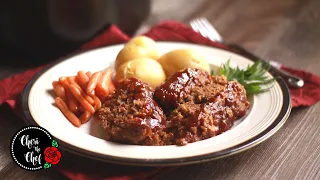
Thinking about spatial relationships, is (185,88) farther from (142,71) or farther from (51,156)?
(51,156)

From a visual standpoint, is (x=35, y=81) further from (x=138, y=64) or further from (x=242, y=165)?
(x=242, y=165)

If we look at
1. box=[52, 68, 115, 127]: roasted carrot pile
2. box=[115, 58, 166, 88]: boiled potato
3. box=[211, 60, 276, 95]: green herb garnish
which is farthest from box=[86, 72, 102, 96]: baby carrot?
box=[211, 60, 276, 95]: green herb garnish

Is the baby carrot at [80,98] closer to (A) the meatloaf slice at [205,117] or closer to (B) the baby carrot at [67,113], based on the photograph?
(B) the baby carrot at [67,113]

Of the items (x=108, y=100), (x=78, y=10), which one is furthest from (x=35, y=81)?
(x=78, y=10)

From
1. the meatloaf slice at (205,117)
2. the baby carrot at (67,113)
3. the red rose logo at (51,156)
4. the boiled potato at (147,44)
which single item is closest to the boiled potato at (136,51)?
the boiled potato at (147,44)

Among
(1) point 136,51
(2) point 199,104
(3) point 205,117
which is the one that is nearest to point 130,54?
(1) point 136,51

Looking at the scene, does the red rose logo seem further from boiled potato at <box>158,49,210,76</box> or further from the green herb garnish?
the green herb garnish
